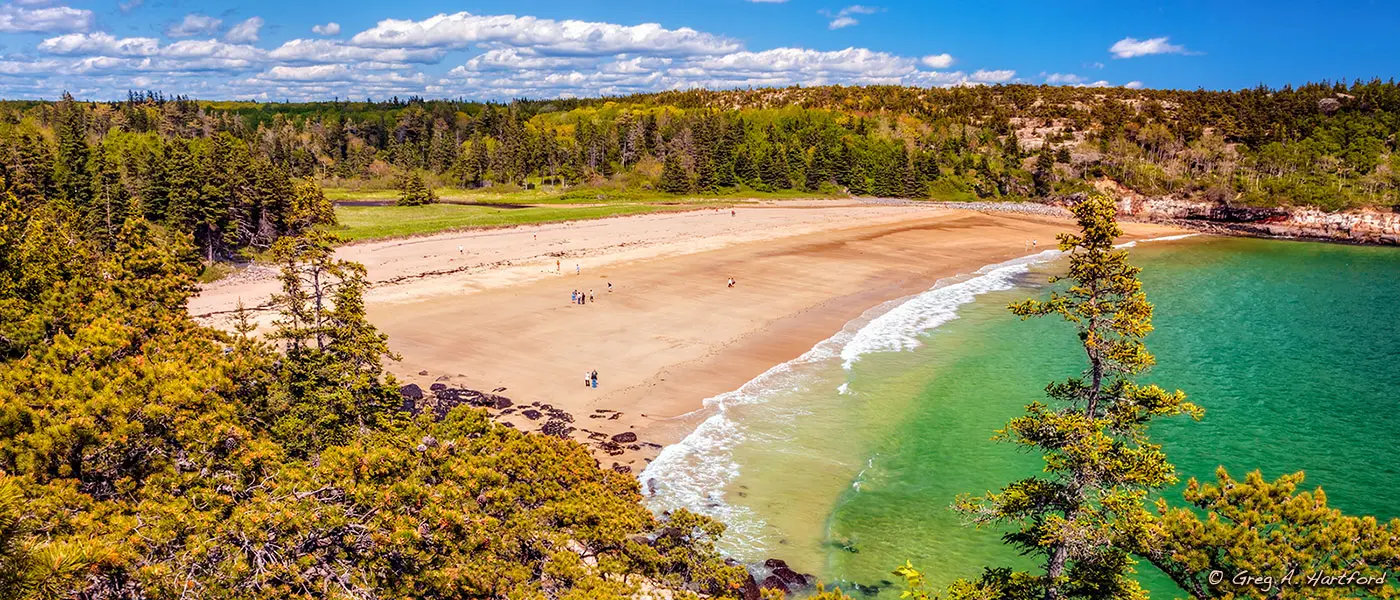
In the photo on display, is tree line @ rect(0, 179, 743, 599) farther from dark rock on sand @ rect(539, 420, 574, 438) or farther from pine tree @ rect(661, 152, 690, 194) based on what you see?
pine tree @ rect(661, 152, 690, 194)

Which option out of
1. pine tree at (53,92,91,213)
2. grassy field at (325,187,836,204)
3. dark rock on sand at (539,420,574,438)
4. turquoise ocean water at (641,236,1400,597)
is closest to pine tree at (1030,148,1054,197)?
grassy field at (325,187,836,204)

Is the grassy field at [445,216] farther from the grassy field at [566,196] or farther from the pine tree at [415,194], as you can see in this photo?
the grassy field at [566,196]

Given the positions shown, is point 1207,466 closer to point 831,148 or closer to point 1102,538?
point 1102,538

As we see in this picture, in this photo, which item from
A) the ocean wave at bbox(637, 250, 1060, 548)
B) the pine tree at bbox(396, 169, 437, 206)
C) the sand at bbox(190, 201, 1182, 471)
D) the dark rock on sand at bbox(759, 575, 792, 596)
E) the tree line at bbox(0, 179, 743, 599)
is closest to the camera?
the tree line at bbox(0, 179, 743, 599)

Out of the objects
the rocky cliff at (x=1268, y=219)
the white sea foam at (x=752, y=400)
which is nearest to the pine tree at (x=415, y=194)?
the white sea foam at (x=752, y=400)

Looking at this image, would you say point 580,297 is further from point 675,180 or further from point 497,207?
point 675,180

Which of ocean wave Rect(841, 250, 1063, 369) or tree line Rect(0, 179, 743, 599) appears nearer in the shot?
tree line Rect(0, 179, 743, 599)
